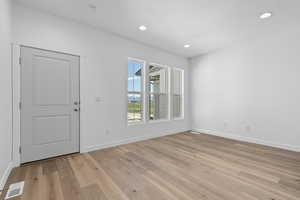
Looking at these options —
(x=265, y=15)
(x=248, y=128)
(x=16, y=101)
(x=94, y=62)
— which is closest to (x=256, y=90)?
(x=248, y=128)

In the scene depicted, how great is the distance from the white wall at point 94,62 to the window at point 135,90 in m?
0.25

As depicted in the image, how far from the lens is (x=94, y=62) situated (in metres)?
3.20

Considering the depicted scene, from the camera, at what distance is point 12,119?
2307mm

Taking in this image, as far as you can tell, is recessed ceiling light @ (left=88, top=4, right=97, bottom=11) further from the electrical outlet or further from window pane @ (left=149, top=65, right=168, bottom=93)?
the electrical outlet

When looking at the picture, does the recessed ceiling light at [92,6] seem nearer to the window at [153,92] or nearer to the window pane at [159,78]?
the window at [153,92]

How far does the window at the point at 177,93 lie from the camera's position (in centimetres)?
522

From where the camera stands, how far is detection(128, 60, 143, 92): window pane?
396 cm

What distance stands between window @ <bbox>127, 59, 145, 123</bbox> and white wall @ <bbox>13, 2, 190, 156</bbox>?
247 millimetres

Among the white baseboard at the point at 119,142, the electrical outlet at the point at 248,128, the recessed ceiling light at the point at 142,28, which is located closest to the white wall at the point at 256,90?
the electrical outlet at the point at 248,128

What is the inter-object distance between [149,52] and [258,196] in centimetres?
389

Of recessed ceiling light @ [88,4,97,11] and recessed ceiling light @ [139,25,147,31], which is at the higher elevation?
recessed ceiling light @ [88,4,97,11]

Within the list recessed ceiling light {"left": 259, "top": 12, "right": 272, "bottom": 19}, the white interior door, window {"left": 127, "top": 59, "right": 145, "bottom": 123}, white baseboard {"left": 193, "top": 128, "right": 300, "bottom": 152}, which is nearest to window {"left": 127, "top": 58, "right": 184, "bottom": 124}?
window {"left": 127, "top": 59, "right": 145, "bottom": 123}

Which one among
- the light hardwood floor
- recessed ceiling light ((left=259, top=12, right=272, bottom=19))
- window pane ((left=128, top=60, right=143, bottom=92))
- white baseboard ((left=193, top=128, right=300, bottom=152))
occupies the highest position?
recessed ceiling light ((left=259, top=12, right=272, bottom=19))

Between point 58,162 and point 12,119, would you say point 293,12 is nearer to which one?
point 58,162
